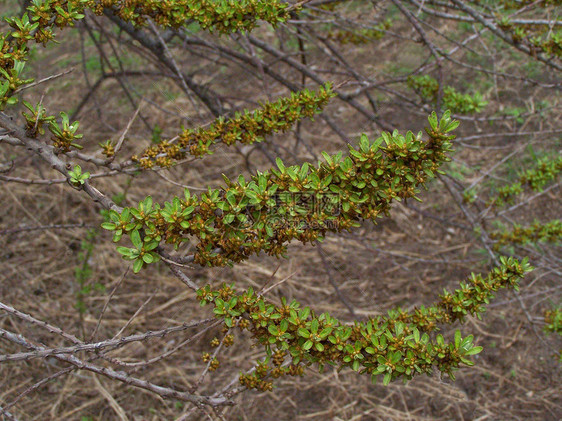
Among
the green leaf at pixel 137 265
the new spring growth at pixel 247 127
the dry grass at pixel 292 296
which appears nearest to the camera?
the green leaf at pixel 137 265

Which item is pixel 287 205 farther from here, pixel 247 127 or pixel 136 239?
pixel 247 127

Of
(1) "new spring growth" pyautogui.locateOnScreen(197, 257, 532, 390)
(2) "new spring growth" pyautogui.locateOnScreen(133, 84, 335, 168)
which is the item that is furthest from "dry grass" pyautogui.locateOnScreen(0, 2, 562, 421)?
(1) "new spring growth" pyautogui.locateOnScreen(197, 257, 532, 390)

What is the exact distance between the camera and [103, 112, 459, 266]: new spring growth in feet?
3.86

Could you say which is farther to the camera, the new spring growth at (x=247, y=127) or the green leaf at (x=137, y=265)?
the new spring growth at (x=247, y=127)

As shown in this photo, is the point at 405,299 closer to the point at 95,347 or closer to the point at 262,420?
the point at 262,420

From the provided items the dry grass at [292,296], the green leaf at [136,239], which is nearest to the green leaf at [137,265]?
the green leaf at [136,239]

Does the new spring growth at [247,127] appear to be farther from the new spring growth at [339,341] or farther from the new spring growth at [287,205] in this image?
the new spring growth at [339,341]

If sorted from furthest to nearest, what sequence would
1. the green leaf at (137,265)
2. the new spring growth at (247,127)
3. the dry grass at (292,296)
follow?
the dry grass at (292,296), the new spring growth at (247,127), the green leaf at (137,265)

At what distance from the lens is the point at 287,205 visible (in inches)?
46.9

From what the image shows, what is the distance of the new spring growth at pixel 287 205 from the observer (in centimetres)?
118

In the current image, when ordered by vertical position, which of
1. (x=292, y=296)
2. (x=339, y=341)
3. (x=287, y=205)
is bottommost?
(x=292, y=296)

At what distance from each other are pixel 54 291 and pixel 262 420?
1.78 metres

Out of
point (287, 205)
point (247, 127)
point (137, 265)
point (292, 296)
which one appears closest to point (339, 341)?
point (287, 205)

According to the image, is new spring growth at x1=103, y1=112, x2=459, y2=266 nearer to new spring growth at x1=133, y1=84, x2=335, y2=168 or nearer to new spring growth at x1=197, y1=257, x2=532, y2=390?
new spring growth at x1=197, y1=257, x2=532, y2=390
